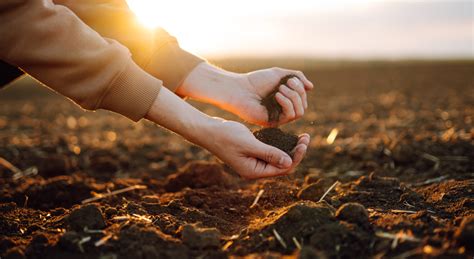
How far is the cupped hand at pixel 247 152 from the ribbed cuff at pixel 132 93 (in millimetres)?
402

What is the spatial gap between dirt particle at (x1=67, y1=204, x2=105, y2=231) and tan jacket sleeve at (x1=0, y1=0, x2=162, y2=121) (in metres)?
0.58

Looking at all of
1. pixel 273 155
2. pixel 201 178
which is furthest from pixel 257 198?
pixel 201 178

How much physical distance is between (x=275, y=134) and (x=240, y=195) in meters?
0.52

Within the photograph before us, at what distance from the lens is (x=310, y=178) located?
3398 mm

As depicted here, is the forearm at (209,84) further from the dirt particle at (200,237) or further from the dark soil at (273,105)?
the dirt particle at (200,237)

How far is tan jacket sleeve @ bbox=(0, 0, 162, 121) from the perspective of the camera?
2395 millimetres

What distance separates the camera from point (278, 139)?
301 cm

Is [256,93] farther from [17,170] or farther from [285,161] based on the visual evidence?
[17,170]

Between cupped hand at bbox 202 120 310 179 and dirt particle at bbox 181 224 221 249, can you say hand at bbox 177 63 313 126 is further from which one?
dirt particle at bbox 181 224 221 249

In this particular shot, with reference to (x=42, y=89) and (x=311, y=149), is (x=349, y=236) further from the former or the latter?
(x=42, y=89)

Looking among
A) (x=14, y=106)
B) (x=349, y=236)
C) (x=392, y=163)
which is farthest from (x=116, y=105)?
(x=14, y=106)

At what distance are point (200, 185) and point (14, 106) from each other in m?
8.12

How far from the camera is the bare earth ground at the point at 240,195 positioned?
2.12 metres

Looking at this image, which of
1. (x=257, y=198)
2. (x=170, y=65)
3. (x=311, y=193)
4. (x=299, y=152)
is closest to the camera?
(x=299, y=152)
